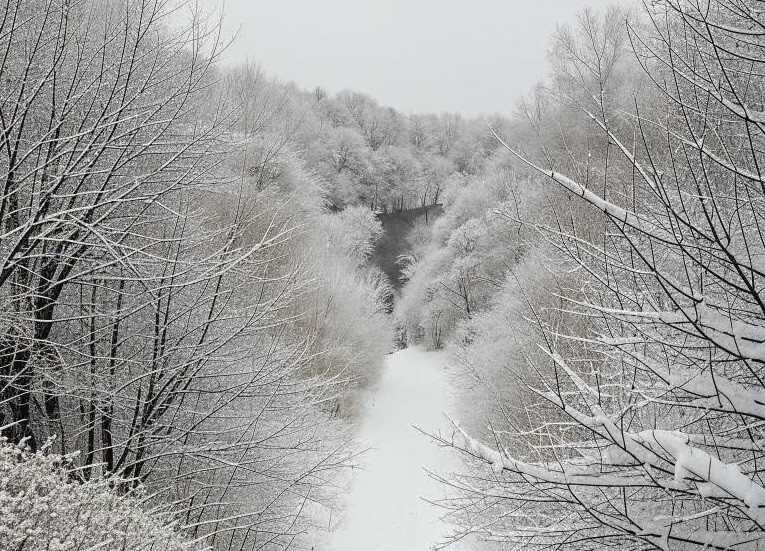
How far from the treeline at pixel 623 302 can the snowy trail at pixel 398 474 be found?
1.66m

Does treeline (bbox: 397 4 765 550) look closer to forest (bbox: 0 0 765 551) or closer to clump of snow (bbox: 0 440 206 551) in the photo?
forest (bbox: 0 0 765 551)

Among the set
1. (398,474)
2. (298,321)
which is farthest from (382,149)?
(398,474)

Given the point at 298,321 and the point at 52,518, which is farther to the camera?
the point at 298,321

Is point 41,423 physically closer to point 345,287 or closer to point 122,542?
point 122,542

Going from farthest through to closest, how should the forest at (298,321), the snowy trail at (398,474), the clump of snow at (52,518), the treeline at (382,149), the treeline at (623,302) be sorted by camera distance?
the treeline at (382,149), the snowy trail at (398,474), the clump of snow at (52,518), the forest at (298,321), the treeline at (623,302)

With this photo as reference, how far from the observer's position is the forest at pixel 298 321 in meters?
2.43

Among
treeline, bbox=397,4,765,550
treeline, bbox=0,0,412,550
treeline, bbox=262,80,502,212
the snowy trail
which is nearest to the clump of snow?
treeline, bbox=0,0,412,550

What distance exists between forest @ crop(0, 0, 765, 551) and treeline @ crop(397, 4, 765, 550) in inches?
1.6

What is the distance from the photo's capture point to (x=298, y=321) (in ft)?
A: 50.8

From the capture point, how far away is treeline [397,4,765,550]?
2.25 meters

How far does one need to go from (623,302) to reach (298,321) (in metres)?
12.1

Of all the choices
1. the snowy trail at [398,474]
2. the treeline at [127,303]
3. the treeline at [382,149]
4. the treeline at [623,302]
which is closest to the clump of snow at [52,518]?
the treeline at [127,303]

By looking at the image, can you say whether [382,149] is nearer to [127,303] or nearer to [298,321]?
[298,321]

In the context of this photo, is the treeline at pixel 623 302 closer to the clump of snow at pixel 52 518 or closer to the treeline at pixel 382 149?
the clump of snow at pixel 52 518
